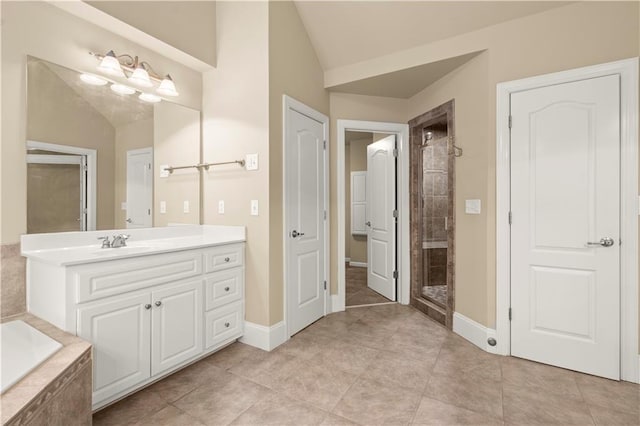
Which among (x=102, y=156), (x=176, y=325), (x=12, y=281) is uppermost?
(x=102, y=156)

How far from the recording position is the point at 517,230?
94.3 inches

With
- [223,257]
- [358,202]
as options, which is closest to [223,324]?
[223,257]

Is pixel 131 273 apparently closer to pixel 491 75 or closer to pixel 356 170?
pixel 491 75

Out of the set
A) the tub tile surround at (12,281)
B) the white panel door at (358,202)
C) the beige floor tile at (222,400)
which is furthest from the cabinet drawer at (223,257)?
the white panel door at (358,202)

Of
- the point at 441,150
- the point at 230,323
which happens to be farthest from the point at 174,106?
the point at 441,150

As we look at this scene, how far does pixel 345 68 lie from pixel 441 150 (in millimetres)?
1874

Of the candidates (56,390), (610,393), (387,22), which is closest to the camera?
(56,390)

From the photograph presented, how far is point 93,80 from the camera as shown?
6.91 ft

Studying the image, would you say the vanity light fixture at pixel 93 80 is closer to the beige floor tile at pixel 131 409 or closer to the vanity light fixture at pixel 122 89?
the vanity light fixture at pixel 122 89

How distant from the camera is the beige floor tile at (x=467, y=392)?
5.93ft

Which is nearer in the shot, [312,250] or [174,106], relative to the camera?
[174,106]

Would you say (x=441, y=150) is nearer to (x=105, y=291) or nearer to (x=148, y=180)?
(x=148, y=180)

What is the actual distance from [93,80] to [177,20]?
2.84 ft

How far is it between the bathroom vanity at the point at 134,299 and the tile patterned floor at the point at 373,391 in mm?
203
